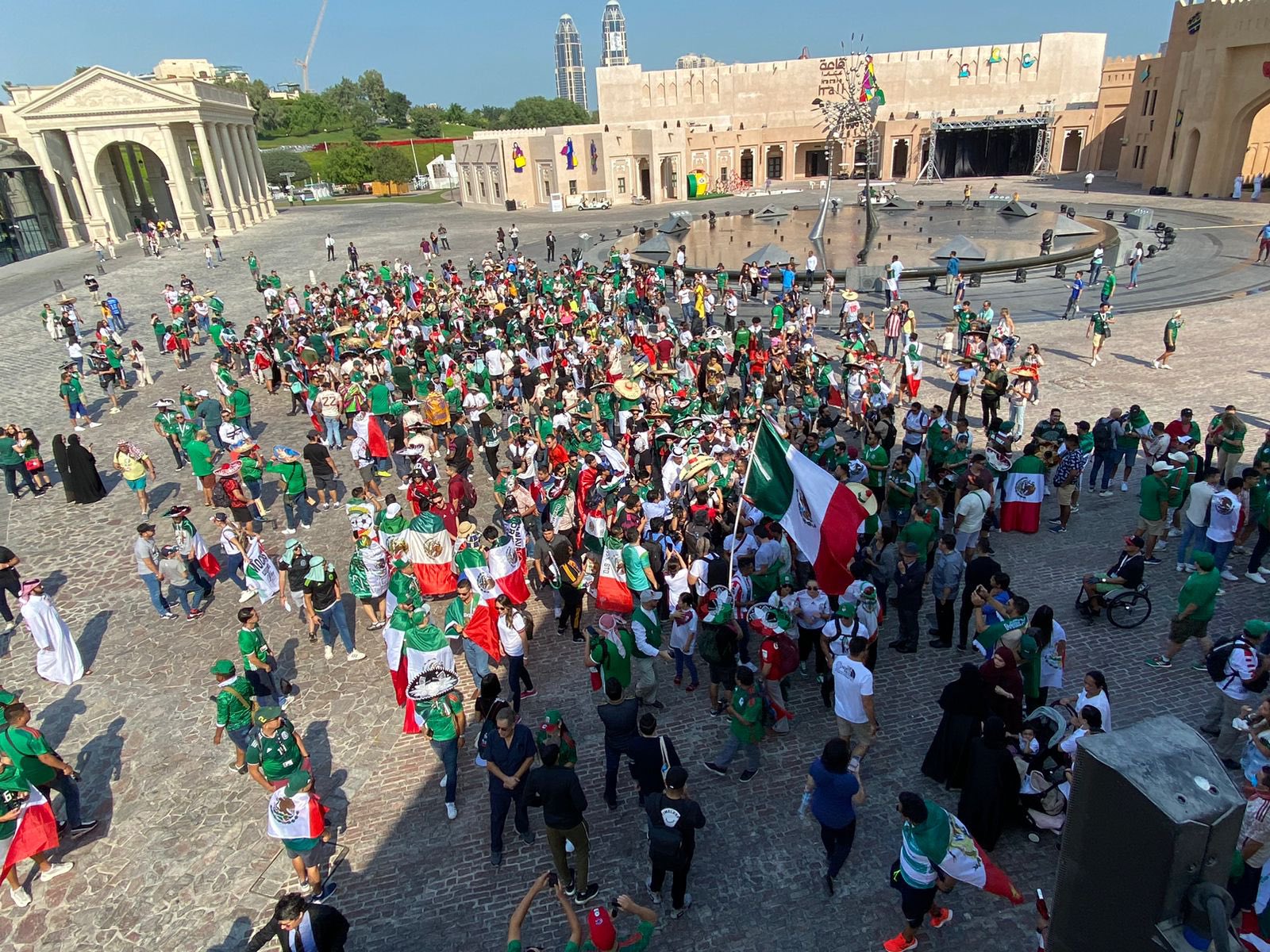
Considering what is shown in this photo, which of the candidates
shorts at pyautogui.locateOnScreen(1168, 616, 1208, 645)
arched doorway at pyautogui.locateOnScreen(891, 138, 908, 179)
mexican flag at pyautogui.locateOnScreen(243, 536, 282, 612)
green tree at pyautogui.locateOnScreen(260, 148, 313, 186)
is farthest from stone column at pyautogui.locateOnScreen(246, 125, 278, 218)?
shorts at pyautogui.locateOnScreen(1168, 616, 1208, 645)

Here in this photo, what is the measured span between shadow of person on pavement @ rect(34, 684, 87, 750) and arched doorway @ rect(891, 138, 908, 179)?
246 ft

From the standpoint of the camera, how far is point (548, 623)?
1037 centimetres

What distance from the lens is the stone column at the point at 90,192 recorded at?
45.8m

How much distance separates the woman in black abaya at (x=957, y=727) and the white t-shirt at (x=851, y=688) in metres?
0.69

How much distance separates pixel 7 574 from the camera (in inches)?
424

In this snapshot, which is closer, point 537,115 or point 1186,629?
point 1186,629

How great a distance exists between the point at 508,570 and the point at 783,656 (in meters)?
3.43

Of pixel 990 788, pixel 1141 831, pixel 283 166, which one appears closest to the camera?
pixel 1141 831

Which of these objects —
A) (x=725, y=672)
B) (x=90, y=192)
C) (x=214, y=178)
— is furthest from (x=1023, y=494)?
(x=90, y=192)

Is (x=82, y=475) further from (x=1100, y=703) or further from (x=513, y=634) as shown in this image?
(x=1100, y=703)

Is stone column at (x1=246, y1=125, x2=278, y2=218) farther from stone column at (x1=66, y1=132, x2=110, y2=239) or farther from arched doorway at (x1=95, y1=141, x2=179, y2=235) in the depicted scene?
stone column at (x1=66, y1=132, x2=110, y2=239)

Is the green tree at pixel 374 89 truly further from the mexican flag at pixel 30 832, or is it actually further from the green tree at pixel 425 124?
the mexican flag at pixel 30 832

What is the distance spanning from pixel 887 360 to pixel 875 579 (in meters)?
12.3

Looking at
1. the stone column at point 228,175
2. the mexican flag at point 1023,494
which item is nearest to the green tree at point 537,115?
the stone column at point 228,175
